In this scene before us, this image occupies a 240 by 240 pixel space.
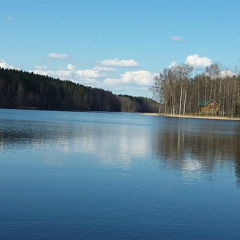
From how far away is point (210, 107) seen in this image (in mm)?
109125

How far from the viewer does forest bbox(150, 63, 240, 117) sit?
3991 inches

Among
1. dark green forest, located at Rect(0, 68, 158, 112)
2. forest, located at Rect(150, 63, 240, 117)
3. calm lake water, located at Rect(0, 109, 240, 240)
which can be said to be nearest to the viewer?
calm lake water, located at Rect(0, 109, 240, 240)

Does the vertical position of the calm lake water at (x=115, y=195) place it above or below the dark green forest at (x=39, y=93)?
below

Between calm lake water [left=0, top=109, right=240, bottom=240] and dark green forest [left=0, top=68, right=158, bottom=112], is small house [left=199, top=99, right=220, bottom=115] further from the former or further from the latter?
calm lake water [left=0, top=109, right=240, bottom=240]

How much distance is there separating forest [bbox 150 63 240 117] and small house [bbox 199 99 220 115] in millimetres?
1238

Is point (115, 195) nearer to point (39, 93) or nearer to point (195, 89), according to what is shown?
point (195, 89)

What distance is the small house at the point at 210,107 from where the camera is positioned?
107500mm

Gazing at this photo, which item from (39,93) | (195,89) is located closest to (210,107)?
(195,89)

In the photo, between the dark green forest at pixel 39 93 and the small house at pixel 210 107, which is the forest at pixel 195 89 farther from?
the dark green forest at pixel 39 93

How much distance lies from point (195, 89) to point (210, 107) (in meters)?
9.22

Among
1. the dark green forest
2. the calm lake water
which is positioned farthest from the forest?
the calm lake water

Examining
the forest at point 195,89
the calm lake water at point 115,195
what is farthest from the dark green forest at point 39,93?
the calm lake water at point 115,195

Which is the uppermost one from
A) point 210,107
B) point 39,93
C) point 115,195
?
point 39,93

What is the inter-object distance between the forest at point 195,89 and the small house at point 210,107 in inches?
48.7
